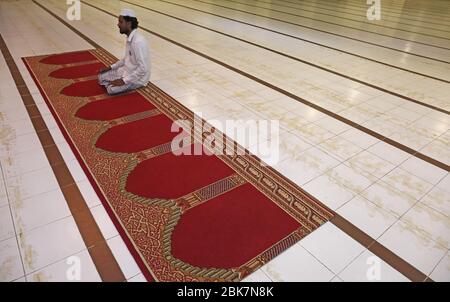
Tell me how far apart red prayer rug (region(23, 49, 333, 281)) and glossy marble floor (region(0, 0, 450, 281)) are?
106mm

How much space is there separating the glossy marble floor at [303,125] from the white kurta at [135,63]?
365mm

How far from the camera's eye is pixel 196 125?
10.4 feet

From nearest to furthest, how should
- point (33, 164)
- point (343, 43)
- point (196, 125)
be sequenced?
point (33, 164)
point (196, 125)
point (343, 43)

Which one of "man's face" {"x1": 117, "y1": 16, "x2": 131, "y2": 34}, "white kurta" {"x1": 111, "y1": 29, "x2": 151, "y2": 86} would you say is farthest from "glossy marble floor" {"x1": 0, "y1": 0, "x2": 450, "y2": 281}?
"man's face" {"x1": 117, "y1": 16, "x2": 131, "y2": 34}

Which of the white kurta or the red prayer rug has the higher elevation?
the white kurta

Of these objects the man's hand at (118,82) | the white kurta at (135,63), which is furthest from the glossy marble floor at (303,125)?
the man's hand at (118,82)

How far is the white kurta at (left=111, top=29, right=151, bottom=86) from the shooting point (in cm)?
357

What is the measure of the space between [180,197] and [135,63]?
2306 millimetres

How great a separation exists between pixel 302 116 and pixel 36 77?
3.59 meters

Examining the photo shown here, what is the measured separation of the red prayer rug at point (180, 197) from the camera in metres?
1.79

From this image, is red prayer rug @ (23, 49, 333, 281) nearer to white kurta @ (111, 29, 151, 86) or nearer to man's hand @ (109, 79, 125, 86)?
man's hand @ (109, 79, 125, 86)
